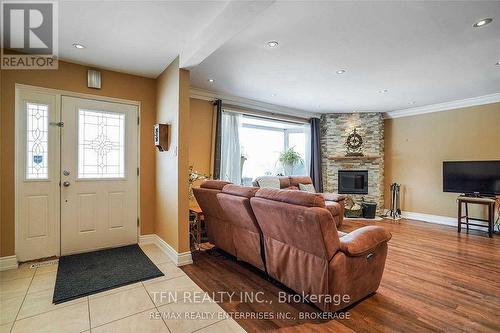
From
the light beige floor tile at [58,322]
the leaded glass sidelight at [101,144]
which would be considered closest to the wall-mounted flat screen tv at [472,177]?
the leaded glass sidelight at [101,144]

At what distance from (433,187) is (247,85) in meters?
5.02

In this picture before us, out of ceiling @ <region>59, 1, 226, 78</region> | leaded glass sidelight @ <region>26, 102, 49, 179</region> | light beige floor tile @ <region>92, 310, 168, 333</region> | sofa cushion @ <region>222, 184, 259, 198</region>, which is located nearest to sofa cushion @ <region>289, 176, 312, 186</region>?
sofa cushion @ <region>222, 184, 259, 198</region>

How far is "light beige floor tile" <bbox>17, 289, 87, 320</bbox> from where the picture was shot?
6.71 ft

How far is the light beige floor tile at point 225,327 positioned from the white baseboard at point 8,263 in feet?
8.83

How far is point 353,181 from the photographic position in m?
6.55

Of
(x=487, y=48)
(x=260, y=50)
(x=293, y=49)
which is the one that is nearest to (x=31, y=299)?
(x=260, y=50)

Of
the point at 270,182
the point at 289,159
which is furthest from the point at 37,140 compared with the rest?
the point at 289,159

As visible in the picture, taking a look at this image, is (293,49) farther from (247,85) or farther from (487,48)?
(487,48)

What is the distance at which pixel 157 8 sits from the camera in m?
2.16

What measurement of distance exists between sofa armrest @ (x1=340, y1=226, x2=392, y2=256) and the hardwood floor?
57 centimetres

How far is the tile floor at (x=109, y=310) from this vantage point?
1.87m

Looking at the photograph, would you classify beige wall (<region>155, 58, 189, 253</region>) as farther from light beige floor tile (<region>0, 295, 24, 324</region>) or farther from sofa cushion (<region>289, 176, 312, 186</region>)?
sofa cushion (<region>289, 176, 312, 186</region>)

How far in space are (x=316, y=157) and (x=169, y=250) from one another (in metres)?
4.56

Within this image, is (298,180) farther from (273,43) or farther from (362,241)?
(362,241)
